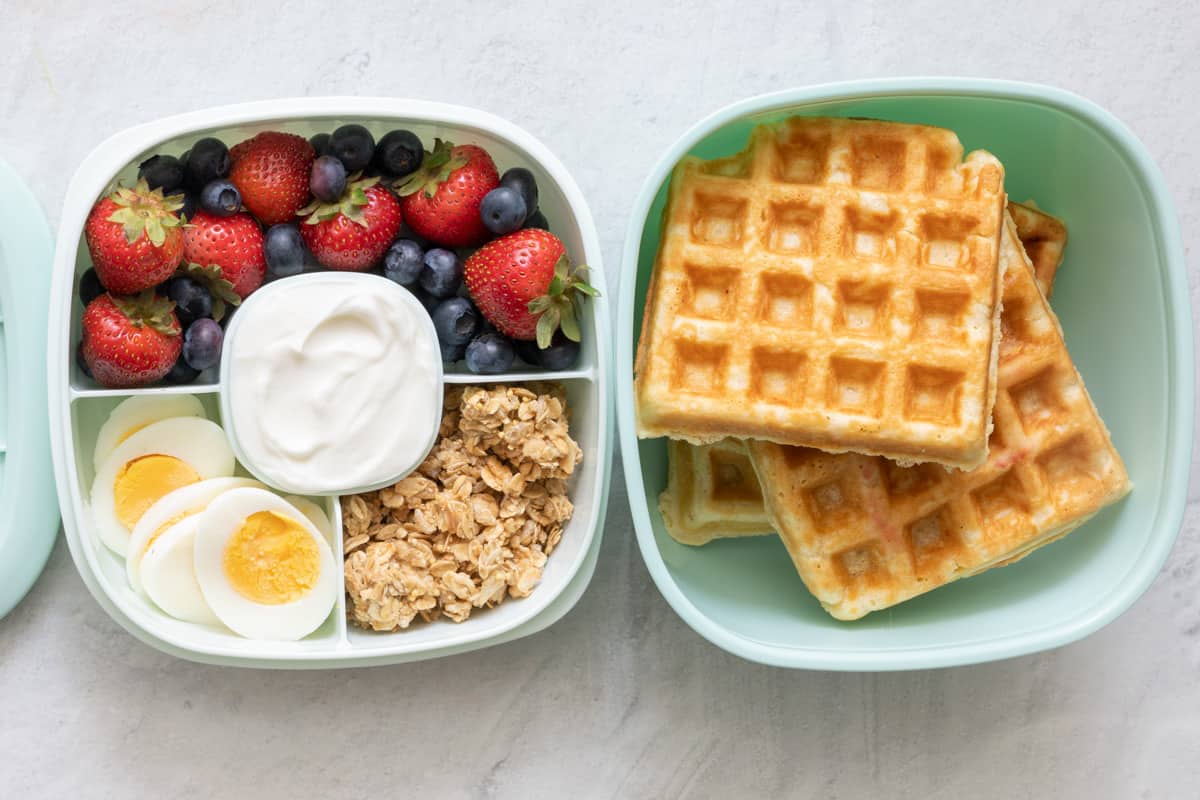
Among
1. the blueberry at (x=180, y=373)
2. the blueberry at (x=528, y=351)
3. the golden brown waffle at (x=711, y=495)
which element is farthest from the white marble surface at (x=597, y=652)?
the blueberry at (x=180, y=373)

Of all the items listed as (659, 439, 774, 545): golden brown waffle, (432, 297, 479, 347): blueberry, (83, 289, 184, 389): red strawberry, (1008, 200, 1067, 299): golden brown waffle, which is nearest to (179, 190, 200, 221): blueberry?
(83, 289, 184, 389): red strawberry

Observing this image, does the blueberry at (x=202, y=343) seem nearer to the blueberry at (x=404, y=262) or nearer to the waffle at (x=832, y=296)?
the blueberry at (x=404, y=262)

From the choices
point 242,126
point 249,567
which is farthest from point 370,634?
point 242,126

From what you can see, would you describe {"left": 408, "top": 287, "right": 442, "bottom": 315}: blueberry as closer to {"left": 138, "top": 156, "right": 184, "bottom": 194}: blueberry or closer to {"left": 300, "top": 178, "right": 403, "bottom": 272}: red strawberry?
{"left": 300, "top": 178, "right": 403, "bottom": 272}: red strawberry

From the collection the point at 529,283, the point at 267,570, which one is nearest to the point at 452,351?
the point at 529,283

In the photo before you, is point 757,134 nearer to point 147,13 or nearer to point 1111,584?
point 1111,584

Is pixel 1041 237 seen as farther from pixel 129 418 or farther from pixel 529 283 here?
pixel 129 418
